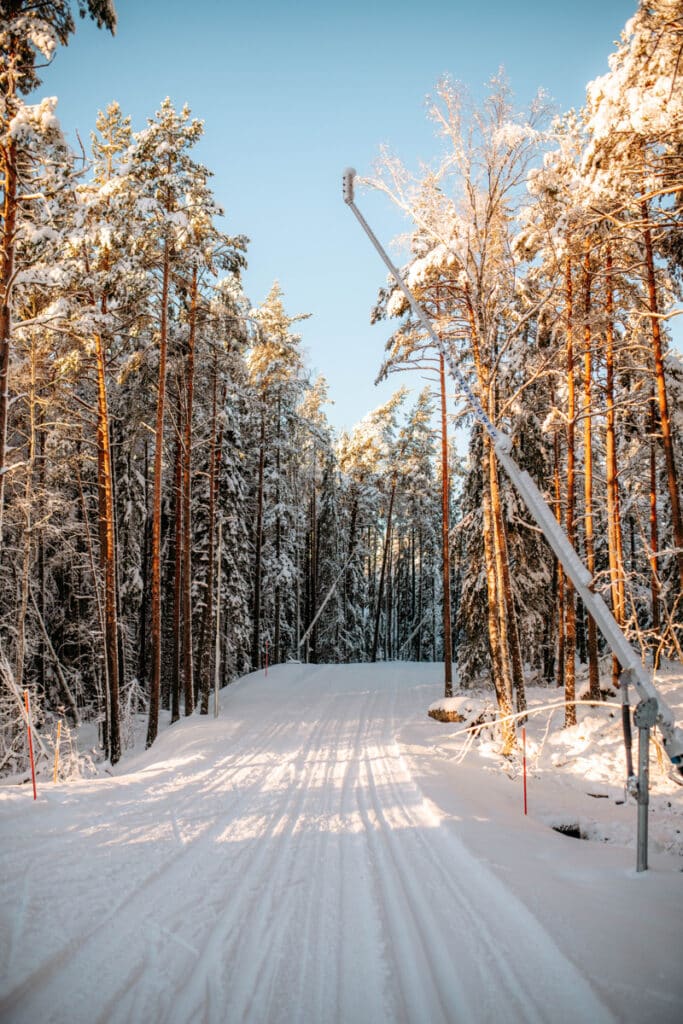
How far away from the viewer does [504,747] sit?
→ 419 inches

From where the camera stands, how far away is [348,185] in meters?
4.56

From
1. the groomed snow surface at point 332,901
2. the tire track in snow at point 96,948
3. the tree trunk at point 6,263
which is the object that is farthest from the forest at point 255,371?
the tire track in snow at point 96,948

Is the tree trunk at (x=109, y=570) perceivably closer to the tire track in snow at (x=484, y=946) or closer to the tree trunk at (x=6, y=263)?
the tree trunk at (x=6, y=263)

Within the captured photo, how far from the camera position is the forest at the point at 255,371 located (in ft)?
27.7

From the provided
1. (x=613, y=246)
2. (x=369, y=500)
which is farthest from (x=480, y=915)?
(x=369, y=500)

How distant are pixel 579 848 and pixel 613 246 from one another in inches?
445

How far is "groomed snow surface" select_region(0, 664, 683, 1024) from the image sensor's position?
3289 mm

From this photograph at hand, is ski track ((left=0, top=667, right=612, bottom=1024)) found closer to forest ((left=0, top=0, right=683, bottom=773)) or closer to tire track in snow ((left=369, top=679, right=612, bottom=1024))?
tire track in snow ((left=369, top=679, right=612, bottom=1024))

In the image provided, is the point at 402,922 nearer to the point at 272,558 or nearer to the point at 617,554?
the point at 617,554

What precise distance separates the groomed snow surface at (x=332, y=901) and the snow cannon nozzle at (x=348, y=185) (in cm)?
603

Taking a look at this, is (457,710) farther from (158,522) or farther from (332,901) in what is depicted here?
(332,901)

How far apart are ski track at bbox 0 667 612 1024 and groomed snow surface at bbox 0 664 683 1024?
0.06ft

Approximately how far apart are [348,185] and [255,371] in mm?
19975

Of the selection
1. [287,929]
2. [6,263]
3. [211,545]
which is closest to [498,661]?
[287,929]
